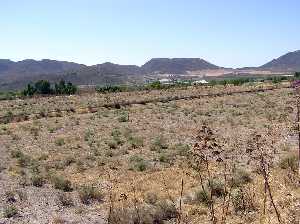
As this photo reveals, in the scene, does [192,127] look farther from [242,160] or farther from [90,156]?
[242,160]

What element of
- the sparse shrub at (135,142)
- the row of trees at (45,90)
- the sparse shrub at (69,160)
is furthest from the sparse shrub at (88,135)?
the row of trees at (45,90)

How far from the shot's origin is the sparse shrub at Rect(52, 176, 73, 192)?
643 inches

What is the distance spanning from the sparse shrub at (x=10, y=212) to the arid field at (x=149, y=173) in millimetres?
26

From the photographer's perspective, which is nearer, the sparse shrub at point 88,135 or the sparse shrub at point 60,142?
the sparse shrub at point 60,142

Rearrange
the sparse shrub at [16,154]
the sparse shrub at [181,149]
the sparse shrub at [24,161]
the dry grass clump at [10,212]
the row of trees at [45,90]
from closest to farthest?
1. the dry grass clump at [10,212]
2. the sparse shrub at [24,161]
3. the sparse shrub at [181,149]
4. the sparse shrub at [16,154]
5. the row of trees at [45,90]

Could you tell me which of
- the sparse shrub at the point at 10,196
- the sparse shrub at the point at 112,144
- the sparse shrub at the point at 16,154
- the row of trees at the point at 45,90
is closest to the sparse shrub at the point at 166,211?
the sparse shrub at the point at 10,196

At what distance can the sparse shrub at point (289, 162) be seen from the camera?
14.3 metres

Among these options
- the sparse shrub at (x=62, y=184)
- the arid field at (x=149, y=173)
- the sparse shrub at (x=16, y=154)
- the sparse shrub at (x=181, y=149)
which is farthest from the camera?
the sparse shrub at (x=16, y=154)

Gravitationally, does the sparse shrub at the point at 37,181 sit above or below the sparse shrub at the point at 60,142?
above

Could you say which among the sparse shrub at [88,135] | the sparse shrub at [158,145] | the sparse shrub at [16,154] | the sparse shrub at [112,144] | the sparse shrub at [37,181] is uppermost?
the sparse shrub at [37,181]

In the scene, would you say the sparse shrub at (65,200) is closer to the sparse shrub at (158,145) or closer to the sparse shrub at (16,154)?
the sparse shrub at (16,154)

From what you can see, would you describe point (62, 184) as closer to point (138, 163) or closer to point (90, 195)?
point (90, 195)

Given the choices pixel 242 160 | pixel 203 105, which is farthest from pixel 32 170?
pixel 203 105

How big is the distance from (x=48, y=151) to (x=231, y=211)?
1603cm
